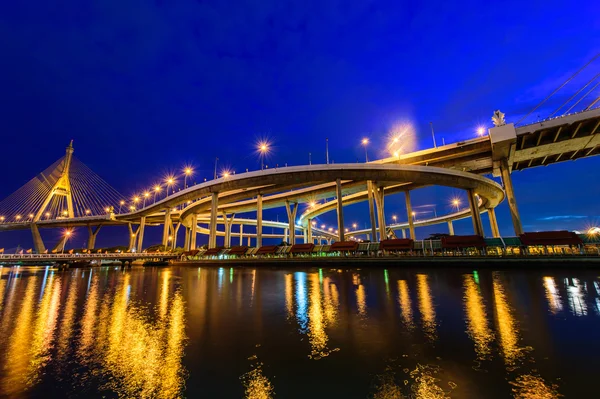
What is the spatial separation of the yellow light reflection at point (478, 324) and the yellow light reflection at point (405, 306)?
1.42m

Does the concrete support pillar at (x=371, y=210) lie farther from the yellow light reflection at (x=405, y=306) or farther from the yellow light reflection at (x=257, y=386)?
the yellow light reflection at (x=257, y=386)

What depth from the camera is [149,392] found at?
3.70 m

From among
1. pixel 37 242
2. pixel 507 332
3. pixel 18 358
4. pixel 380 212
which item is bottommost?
pixel 507 332

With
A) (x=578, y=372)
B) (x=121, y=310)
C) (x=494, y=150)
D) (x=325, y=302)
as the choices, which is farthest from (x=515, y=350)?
(x=494, y=150)

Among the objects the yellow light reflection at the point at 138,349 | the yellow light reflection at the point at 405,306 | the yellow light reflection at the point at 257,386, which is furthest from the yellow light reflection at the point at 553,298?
the yellow light reflection at the point at 138,349

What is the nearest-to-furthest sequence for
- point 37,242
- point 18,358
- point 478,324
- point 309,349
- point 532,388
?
point 532,388 < point 18,358 < point 309,349 < point 478,324 < point 37,242

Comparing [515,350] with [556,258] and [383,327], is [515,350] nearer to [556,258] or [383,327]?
[383,327]

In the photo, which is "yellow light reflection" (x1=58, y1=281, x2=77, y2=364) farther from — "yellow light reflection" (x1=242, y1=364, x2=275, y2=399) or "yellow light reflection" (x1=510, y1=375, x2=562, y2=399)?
"yellow light reflection" (x1=510, y1=375, x2=562, y2=399)

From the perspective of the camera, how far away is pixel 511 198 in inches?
1820

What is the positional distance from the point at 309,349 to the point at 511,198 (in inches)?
2168

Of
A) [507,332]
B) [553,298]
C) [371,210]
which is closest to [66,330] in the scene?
[507,332]

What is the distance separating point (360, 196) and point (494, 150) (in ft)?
94.7

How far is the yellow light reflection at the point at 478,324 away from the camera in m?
5.36

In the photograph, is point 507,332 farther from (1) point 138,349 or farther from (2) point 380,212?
(2) point 380,212
